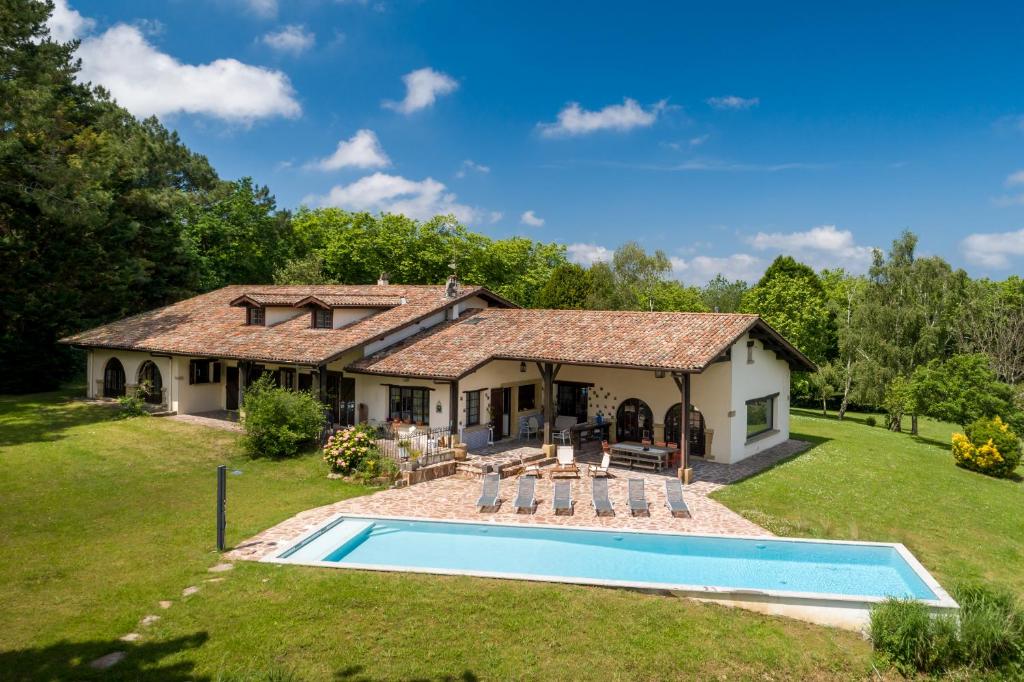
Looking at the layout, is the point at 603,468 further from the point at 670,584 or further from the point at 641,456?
the point at 670,584

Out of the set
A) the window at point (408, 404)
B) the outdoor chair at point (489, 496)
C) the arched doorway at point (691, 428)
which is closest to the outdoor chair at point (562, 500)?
the outdoor chair at point (489, 496)

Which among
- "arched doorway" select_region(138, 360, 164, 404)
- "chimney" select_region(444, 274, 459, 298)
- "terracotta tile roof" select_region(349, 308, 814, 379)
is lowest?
"arched doorway" select_region(138, 360, 164, 404)

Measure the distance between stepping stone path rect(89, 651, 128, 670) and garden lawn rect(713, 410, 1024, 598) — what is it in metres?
13.0

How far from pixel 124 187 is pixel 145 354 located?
13473 millimetres

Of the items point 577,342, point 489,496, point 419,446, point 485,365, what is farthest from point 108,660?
point 577,342

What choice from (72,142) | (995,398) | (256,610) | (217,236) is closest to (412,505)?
(256,610)

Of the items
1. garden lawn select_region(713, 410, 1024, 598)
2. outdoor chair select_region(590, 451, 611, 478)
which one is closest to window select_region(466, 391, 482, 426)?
outdoor chair select_region(590, 451, 611, 478)

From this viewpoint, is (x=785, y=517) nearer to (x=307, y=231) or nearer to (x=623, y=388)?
(x=623, y=388)

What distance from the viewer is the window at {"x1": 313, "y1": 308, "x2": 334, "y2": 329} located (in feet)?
86.5

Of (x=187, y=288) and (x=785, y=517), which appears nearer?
(x=785, y=517)

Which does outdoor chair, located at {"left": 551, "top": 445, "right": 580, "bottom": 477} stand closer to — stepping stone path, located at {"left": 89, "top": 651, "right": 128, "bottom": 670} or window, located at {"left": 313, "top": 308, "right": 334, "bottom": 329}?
window, located at {"left": 313, "top": 308, "right": 334, "bottom": 329}

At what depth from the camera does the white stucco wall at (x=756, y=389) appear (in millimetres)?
21922

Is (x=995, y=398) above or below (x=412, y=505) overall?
above

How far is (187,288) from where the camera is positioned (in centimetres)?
4138
